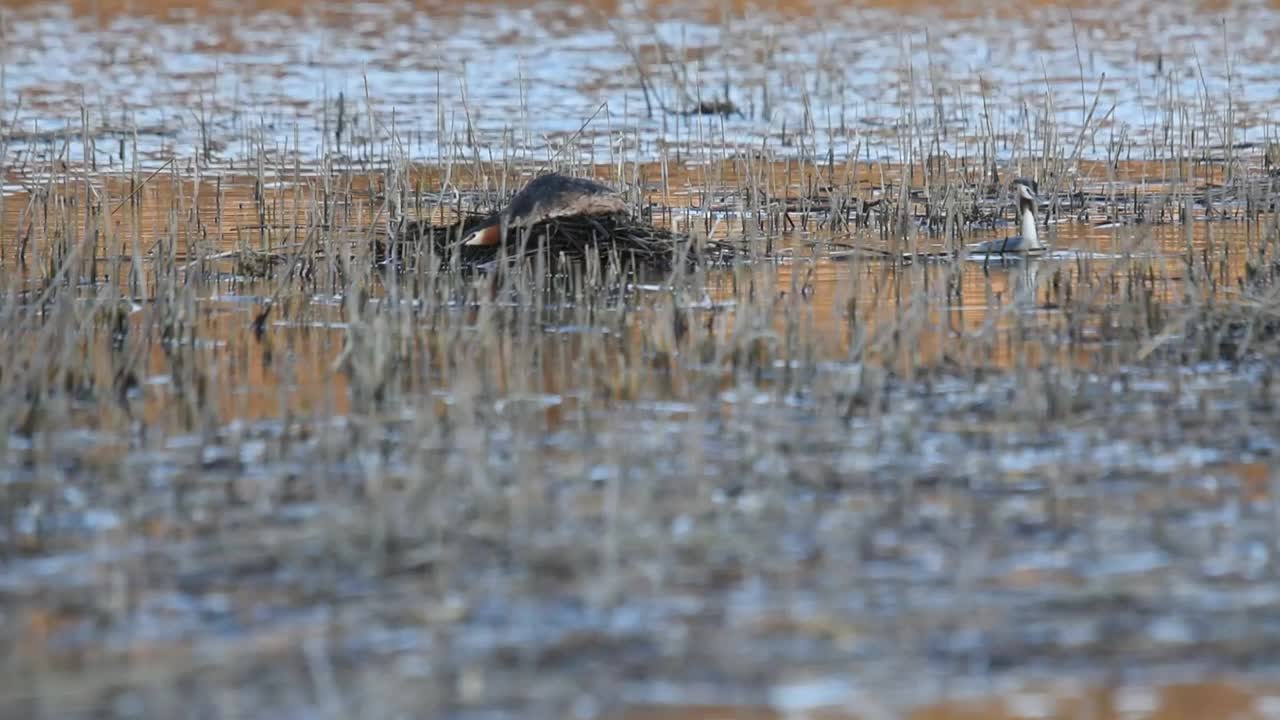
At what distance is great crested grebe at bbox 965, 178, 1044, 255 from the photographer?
34.2 feet

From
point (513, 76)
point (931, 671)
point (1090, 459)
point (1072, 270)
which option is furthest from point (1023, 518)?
point (513, 76)

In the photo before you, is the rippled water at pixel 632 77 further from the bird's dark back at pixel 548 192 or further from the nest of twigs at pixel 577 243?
the bird's dark back at pixel 548 192

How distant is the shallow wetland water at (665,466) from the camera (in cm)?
441

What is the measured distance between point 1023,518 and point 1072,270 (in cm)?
464

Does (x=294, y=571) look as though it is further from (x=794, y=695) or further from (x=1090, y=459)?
(x=1090, y=459)

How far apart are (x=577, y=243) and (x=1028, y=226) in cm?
229

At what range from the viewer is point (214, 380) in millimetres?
7266

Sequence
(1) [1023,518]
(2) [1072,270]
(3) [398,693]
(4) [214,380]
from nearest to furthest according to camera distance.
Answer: (3) [398,693] → (1) [1023,518] → (4) [214,380] → (2) [1072,270]

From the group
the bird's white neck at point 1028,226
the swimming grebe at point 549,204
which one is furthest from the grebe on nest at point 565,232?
the bird's white neck at point 1028,226

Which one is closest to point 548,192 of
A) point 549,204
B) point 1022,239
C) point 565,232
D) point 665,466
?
point 549,204

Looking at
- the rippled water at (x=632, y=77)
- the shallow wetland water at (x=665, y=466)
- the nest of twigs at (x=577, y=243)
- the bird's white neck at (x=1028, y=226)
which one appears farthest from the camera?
the rippled water at (x=632, y=77)

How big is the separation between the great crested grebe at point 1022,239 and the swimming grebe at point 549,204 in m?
1.85

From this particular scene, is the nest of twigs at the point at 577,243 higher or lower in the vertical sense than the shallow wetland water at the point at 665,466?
higher

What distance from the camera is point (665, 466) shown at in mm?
5945
